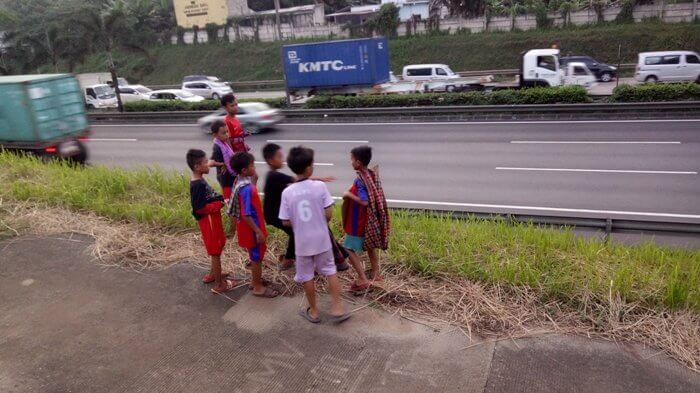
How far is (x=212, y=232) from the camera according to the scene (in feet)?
15.8

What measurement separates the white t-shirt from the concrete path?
662 mm

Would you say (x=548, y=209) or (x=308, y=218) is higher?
(x=308, y=218)

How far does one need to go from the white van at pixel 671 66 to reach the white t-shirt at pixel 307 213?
25749 mm

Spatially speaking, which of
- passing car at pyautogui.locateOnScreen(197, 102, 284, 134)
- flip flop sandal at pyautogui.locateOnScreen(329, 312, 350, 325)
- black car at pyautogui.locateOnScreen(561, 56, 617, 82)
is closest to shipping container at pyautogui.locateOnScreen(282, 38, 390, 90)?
passing car at pyautogui.locateOnScreen(197, 102, 284, 134)

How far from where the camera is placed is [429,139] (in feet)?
52.6

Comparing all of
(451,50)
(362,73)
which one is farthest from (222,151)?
(451,50)

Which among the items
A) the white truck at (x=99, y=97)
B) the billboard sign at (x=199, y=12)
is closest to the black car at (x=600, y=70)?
the white truck at (x=99, y=97)

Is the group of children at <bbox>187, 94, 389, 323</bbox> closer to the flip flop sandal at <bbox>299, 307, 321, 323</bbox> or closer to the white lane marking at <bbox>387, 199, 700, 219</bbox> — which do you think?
the flip flop sandal at <bbox>299, 307, 321, 323</bbox>

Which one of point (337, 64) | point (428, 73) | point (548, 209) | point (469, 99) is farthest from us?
point (428, 73)

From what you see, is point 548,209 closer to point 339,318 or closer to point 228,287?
point 339,318

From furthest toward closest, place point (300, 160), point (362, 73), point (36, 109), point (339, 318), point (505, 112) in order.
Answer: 1. point (362, 73)
2. point (505, 112)
3. point (36, 109)
4. point (339, 318)
5. point (300, 160)

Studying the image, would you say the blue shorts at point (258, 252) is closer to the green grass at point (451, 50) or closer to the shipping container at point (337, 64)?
the shipping container at point (337, 64)

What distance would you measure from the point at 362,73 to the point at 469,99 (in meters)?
6.45

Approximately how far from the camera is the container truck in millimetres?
24050
